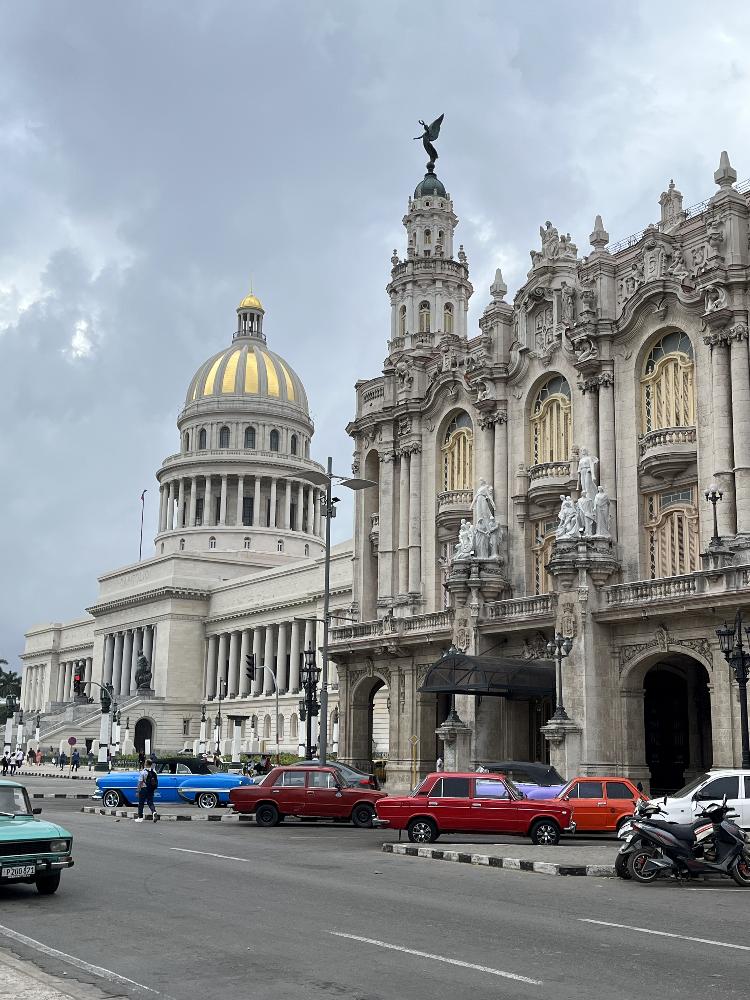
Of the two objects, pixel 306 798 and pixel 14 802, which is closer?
pixel 14 802

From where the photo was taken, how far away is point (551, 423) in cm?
4853

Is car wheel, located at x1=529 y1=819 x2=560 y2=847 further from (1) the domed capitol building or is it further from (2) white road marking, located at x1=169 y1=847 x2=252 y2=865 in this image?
(1) the domed capitol building

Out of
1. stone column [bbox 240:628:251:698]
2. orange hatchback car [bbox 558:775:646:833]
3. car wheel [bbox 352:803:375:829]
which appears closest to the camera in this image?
orange hatchback car [bbox 558:775:646:833]

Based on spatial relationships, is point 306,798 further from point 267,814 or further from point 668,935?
point 668,935

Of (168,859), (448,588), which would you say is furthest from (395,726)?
(168,859)

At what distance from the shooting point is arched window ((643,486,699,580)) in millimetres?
41312

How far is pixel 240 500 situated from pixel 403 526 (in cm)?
7355

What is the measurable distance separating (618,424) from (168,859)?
2856cm

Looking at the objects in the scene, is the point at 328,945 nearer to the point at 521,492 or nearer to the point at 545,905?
the point at 545,905

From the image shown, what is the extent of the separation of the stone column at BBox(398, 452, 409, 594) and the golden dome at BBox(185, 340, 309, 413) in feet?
254

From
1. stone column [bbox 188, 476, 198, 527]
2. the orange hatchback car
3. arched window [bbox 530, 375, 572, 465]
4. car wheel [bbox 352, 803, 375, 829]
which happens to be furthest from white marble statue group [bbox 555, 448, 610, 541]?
stone column [bbox 188, 476, 198, 527]

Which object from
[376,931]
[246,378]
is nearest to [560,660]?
[376,931]

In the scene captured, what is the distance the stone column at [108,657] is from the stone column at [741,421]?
309 ft

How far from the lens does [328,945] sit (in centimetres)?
1230
